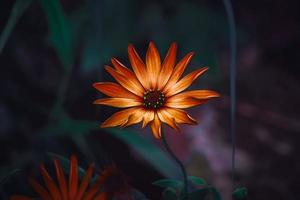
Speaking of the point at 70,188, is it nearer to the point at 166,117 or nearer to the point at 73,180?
the point at 73,180

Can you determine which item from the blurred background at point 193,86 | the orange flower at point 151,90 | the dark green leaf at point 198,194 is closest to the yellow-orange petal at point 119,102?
the orange flower at point 151,90

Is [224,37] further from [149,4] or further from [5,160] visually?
[5,160]

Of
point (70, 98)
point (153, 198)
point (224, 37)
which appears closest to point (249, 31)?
point (224, 37)

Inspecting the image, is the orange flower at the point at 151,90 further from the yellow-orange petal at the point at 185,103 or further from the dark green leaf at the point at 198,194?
the dark green leaf at the point at 198,194

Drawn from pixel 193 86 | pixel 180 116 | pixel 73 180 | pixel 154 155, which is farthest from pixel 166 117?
pixel 193 86

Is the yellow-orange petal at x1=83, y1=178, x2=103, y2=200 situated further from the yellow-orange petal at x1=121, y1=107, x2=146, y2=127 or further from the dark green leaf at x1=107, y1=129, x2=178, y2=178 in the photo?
the dark green leaf at x1=107, y1=129, x2=178, y2=178

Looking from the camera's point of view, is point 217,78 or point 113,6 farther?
point 217,78
